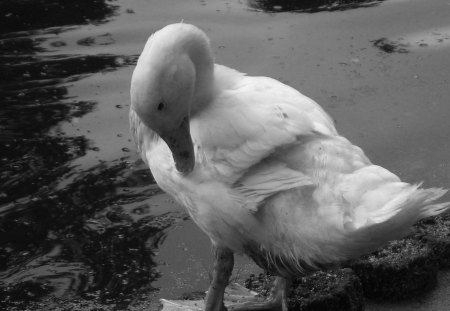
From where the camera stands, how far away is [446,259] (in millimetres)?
4145

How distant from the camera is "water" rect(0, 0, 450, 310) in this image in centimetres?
433

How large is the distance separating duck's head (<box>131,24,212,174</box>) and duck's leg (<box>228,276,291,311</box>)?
0.80m

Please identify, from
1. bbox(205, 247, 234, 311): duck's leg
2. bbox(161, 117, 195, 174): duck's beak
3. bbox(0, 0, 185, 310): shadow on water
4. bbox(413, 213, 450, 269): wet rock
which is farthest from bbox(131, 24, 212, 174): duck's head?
bbox(413, 213, 450, 269): wet rock

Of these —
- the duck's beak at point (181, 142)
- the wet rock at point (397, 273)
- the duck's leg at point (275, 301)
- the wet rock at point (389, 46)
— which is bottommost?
the duck's leg at point (275, 301)

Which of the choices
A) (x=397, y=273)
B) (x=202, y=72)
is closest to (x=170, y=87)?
(x=202, y=72)

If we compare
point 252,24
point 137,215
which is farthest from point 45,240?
point 252,24

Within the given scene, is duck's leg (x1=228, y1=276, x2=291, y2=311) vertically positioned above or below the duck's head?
below

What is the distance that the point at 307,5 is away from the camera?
271 inches

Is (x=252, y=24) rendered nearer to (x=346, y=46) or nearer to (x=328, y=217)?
(x=346, y=46)

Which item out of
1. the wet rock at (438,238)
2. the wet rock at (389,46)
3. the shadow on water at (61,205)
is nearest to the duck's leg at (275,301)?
the shadow on water at (61,205)

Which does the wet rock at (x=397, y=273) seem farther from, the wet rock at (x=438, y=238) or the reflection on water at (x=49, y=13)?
the reflection on water at (x=49, y=13)

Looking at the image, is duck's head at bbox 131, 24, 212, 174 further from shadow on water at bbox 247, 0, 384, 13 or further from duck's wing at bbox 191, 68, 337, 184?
shadow on water at bbox 247, 0, 384, 13

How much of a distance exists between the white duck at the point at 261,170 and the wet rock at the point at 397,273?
20.1 inches

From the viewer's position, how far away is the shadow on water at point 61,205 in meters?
4.24
